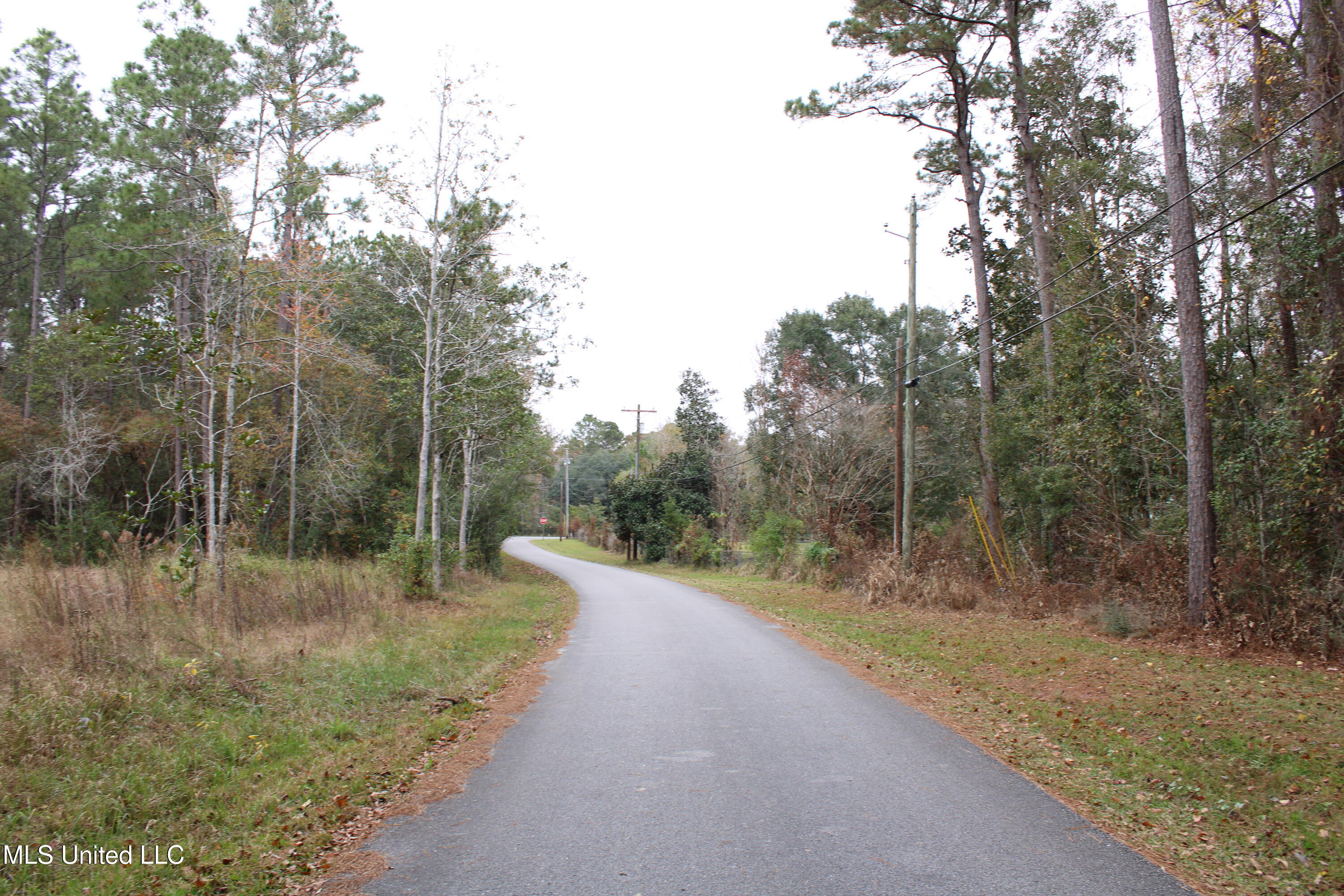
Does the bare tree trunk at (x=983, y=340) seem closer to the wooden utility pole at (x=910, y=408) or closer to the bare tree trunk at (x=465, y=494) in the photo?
the wooden utility pole at (x=910, y=408)

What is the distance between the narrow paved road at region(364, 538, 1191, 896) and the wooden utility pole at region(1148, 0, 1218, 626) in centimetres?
681

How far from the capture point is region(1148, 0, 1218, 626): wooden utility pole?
11.4 meters

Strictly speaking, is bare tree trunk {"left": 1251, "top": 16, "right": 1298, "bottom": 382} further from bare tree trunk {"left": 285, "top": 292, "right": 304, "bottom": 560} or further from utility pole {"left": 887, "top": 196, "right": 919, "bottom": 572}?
bare tree trunk {"left": 285, "top": 292, "right": 304, "bottom": 560}

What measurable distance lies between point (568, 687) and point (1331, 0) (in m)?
14.3

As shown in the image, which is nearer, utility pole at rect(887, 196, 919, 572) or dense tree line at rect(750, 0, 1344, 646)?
dense tree line at rect(750, 0, 1344, 646)

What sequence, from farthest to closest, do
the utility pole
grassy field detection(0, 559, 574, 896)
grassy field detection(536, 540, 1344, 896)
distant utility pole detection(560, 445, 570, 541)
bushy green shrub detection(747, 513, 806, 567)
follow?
1. distant utility pole detection(560, 445, 570, 541)
2. bushy green shrub detection(747, 513, 806, 567)
3. the utility pole
4. grassy field detection(536, 540, 1344, 896)
5. grassy field detection(0, 559, 574, 896)

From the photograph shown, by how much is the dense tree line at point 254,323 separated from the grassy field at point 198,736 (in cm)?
326

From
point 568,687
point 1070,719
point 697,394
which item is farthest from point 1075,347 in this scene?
point 697,394

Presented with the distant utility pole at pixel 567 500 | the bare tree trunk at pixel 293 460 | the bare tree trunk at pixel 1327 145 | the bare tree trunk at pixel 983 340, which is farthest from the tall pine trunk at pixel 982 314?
the distant utility pole at pixel 567 500

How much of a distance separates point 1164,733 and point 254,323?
52.3 ft

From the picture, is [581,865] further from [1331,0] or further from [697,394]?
[697,394]

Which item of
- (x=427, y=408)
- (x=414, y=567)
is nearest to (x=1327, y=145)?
(x=427, y=408)

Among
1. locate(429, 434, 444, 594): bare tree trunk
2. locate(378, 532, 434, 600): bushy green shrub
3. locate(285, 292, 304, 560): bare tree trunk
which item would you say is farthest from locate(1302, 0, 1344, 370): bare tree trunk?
locate(285, 292, 304, 560): bare tree trunk

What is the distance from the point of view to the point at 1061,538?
1734 cm
